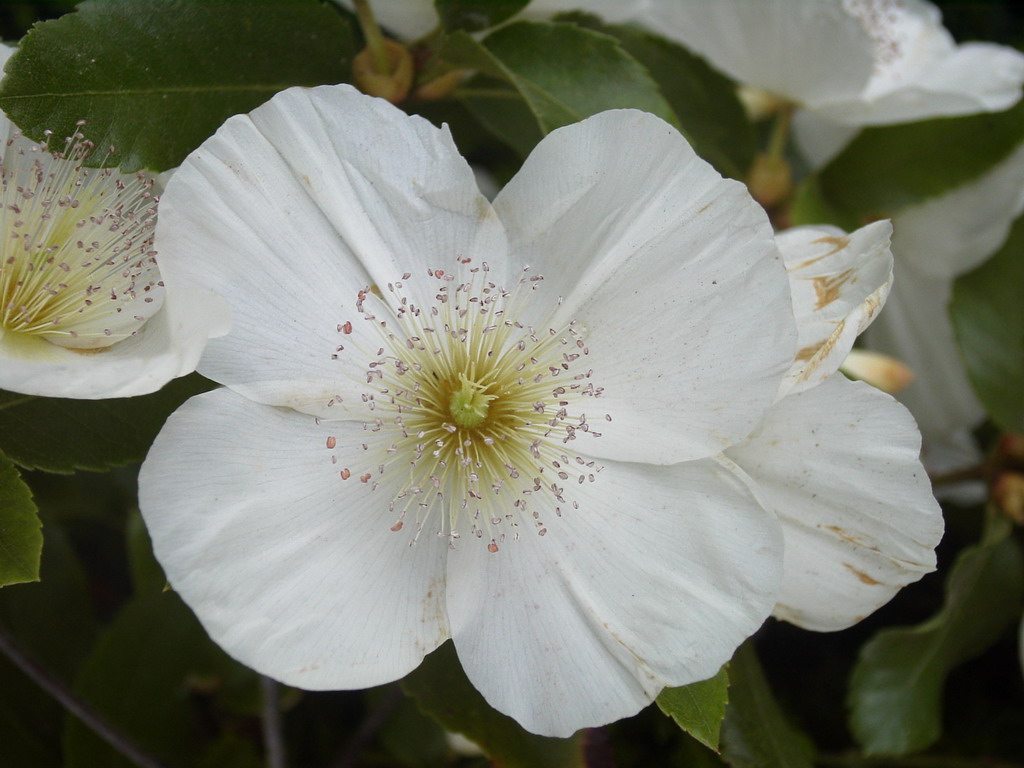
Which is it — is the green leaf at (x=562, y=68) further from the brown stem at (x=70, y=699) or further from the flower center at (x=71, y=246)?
the brown stem at (x=70, y=699)

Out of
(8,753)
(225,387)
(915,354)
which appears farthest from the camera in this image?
(915,354)

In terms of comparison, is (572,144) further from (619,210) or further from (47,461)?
(47,461)

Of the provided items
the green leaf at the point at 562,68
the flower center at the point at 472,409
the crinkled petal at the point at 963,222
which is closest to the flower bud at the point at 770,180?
the crinkled petal at the point at 963,222

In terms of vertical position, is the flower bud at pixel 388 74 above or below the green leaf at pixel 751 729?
above

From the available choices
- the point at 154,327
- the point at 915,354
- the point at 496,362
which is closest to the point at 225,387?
the point at 154,327

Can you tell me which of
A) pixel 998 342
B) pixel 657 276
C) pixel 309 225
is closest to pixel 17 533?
pixel 309 225

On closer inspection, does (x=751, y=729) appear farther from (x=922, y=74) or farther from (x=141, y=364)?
(x=922, y=74)
